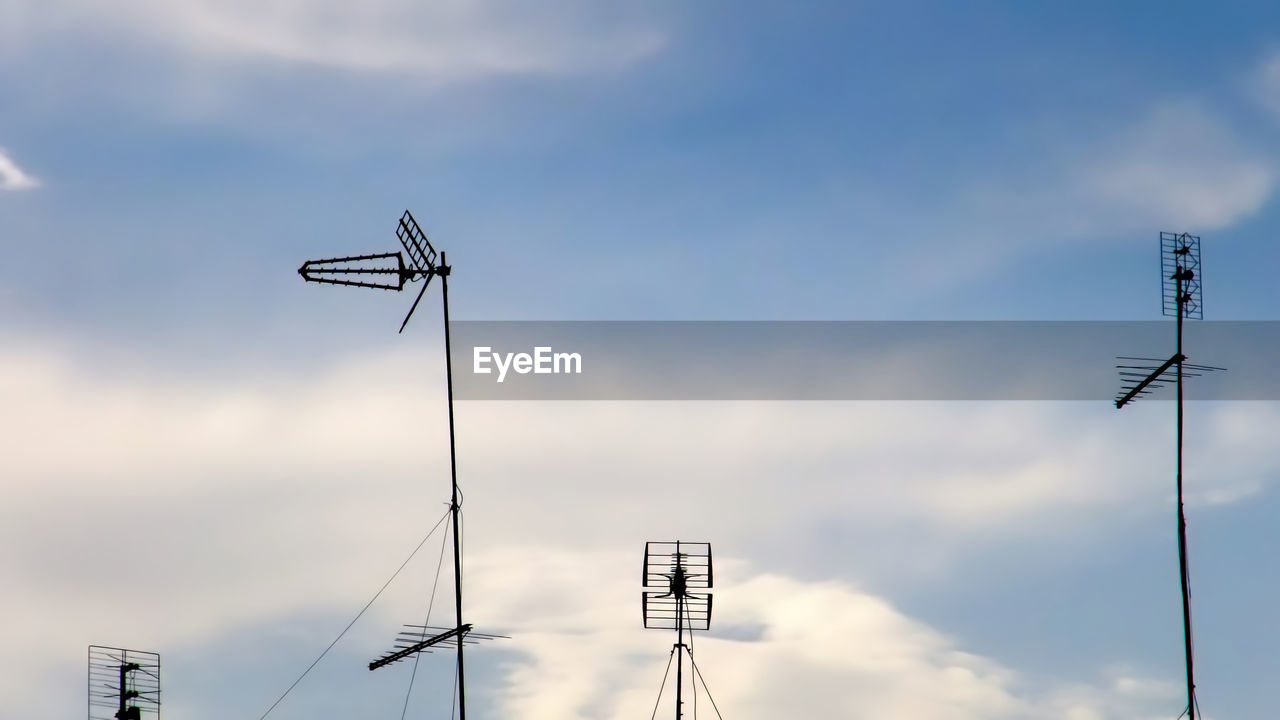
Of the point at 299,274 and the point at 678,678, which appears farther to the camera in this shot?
the point at 678,678

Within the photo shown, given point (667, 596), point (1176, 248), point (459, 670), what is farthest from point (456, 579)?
point (1176, 248)

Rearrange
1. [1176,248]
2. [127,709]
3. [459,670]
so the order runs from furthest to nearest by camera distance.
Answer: [127,709], [1176,248], [459,670]

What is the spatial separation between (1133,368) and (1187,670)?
9.47 m

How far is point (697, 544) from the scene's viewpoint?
50.7 metres

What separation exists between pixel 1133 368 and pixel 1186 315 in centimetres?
247

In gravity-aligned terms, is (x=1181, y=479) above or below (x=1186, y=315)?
below

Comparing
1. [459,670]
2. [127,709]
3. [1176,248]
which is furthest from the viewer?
[127,709]

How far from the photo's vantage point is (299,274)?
1815 inches

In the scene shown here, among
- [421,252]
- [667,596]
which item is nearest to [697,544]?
[667,596]

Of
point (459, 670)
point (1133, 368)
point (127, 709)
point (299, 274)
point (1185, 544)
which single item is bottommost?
point (127, 709)

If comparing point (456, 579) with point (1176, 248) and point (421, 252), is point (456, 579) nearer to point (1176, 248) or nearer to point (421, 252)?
point (421, 252)

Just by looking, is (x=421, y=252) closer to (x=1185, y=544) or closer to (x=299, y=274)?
(x=299, y=274)

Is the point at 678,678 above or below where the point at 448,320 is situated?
below

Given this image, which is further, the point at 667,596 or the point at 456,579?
the point at 667,596
